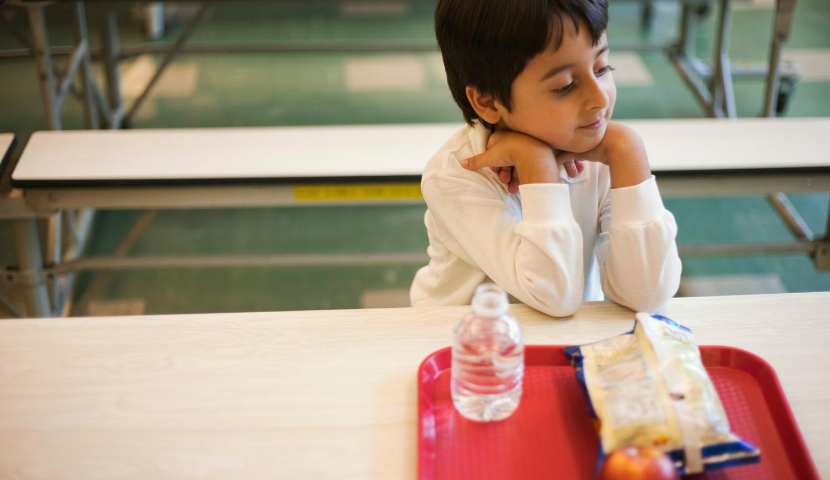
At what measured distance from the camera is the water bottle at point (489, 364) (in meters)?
0.86

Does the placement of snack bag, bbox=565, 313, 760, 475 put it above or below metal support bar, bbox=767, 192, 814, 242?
above

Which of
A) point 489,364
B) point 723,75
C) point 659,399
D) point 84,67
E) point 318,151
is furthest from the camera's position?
point 723,75

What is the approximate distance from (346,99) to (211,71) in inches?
35.8

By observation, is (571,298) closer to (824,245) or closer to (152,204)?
(152,204)

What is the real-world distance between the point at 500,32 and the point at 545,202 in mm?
230

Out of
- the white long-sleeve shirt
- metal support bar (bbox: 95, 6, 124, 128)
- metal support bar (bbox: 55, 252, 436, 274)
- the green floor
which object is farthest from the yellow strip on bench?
metal support bar (bbox: 95, 6, 124, 128)

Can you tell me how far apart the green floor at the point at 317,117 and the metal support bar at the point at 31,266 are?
0.46m

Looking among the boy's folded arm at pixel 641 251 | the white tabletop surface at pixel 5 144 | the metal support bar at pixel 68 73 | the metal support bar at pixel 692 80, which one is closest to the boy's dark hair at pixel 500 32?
the boy's folded arm at pixel 641 251

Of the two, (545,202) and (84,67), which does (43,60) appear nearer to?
(84,67)

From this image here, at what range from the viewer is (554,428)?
0.84 meters

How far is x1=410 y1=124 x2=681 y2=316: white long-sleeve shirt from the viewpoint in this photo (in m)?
1.03

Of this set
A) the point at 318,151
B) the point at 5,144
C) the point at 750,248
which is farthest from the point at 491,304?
the point at 750,248

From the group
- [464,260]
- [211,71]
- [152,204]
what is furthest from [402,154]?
[211,71]

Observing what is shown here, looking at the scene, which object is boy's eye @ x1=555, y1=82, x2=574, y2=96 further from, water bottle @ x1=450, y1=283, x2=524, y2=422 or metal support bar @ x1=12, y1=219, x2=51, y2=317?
metal support bar @ x1=12, y1=219, x2=51, y2=317
